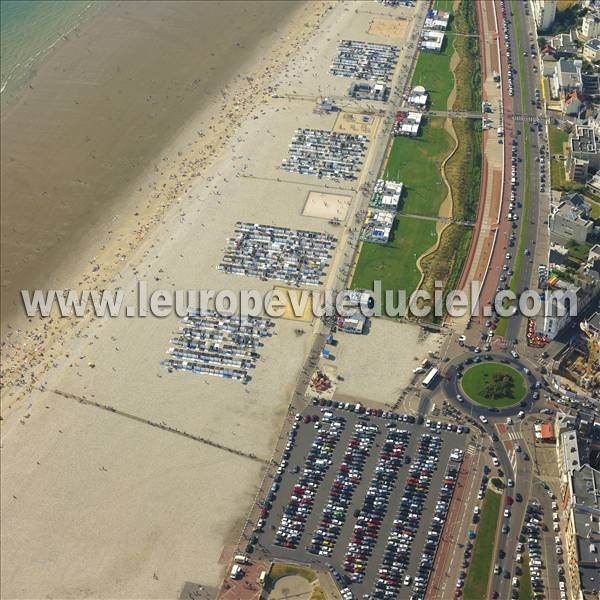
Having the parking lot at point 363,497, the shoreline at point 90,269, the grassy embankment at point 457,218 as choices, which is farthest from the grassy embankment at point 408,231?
the shoreline at point 90,269

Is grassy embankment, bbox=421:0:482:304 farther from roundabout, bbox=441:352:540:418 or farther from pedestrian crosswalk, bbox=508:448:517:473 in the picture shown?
pedestrian crosswalk, bbox=508:448:517:473

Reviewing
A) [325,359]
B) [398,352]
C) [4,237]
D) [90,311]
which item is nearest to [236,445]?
[325,359]

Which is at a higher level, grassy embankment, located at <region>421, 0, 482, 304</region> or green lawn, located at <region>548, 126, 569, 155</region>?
green lawn, located at <region>548, 126, 569, 155</region>

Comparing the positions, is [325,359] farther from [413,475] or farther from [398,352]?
[413,475]

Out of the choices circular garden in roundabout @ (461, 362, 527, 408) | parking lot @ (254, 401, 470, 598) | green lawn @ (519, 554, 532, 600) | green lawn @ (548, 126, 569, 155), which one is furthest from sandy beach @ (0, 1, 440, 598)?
green lawn @ (548, 126, 569, 155)

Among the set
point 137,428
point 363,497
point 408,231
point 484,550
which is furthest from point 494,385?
point 137,428

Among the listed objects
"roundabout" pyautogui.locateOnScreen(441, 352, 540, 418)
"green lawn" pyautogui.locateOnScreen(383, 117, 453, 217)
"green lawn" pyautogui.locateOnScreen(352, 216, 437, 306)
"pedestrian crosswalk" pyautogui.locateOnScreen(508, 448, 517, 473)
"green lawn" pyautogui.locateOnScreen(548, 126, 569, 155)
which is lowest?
"pedestrian crosswalk" pyautogui.locateOnScreen(508, 448, 517, 473)

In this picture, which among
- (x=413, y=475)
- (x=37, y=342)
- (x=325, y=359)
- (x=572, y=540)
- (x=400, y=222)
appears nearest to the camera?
(x=572, y=540)
